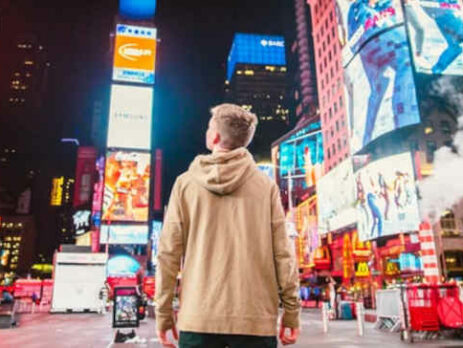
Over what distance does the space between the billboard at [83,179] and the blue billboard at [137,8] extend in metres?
31.7

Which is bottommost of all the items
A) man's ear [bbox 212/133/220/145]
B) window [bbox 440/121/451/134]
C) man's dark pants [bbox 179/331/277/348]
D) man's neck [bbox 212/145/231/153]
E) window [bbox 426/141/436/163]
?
man's dark pants [bbox 179/331/277/348]

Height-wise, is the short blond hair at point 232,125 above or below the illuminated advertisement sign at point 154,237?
below

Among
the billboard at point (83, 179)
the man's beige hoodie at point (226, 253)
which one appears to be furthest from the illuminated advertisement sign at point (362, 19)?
the billboard at point (83, 179)

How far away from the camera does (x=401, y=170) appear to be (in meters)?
38.2

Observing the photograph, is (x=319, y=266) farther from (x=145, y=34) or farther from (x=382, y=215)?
(x=145, y=34)

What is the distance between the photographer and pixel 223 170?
231 centimetres

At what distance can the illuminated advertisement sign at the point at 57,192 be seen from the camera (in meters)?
119

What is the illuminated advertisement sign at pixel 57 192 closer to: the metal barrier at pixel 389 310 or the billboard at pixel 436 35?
the billboard at pixel 436 35

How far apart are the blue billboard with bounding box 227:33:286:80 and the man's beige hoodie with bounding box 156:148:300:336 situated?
538 feet

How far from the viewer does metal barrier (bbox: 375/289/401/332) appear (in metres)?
13.4

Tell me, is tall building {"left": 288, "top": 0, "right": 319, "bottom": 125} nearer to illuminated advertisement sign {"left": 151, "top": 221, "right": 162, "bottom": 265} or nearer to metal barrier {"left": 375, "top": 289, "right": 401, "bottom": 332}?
illuminated advertisement sign {"left": 151, "top": 221, "right": 162, "bottom": 265}

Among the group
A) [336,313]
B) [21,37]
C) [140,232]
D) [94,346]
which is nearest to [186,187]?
[94,346]

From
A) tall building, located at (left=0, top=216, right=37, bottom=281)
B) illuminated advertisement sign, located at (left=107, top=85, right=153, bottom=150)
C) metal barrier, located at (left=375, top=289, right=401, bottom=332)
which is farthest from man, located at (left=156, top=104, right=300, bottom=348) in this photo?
tall building, located at (left=0, top=216, right=37, bottom=281)

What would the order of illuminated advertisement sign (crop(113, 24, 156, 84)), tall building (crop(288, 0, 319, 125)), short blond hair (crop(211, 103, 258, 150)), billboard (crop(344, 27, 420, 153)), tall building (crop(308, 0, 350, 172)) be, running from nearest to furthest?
short blond hair (crop(211, 103, 258, 150)) < billboard (crop(344, 27, 420, 153)) < tall building (crop(308, 0, 350, 172)) < illuminated advertisement sign (crop(113, 24, 156, 84)) < tall building (crop(288, 0, 319, 125))
